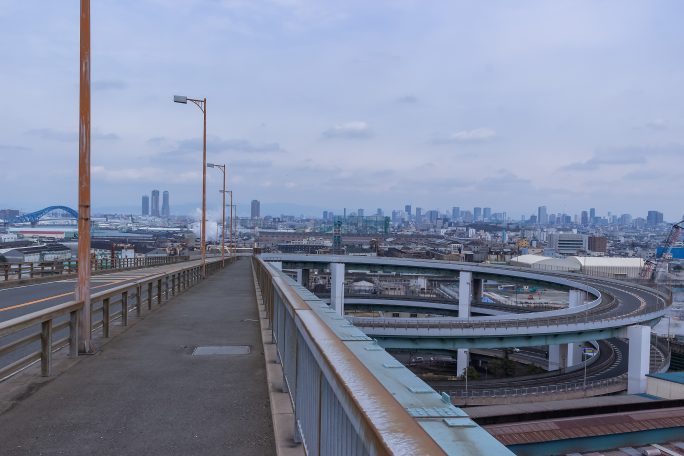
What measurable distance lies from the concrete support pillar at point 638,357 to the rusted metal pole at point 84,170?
146ft

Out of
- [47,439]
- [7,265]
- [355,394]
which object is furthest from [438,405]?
[7,265]

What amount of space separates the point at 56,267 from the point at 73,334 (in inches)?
1140

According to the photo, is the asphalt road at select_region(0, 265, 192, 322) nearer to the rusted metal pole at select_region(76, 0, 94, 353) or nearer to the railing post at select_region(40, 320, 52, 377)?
the rusted metal pole at select_region(76, 0, 94, 353)

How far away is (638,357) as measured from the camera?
45125 millimetres

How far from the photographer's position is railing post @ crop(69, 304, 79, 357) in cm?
1007

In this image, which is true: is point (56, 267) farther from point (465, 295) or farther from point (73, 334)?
point (465, 295)

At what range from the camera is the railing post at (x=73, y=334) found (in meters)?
10.1

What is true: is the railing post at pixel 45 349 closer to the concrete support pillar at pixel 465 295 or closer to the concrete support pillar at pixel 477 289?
the concrete support pillar at pixel 465 295

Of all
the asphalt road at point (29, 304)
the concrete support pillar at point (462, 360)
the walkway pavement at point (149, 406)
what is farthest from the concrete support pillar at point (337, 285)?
the walkway pavement at point (149, 406)

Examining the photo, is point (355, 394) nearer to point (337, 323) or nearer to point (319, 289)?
point (337, 323)

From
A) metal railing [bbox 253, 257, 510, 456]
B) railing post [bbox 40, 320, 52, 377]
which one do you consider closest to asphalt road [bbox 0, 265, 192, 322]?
railing post [bbox 40, 320, 52, 377]

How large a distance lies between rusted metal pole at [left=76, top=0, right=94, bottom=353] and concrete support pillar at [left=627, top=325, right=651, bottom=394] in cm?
4439

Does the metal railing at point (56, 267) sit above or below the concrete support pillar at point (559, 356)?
above

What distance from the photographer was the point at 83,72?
35.5 feet
